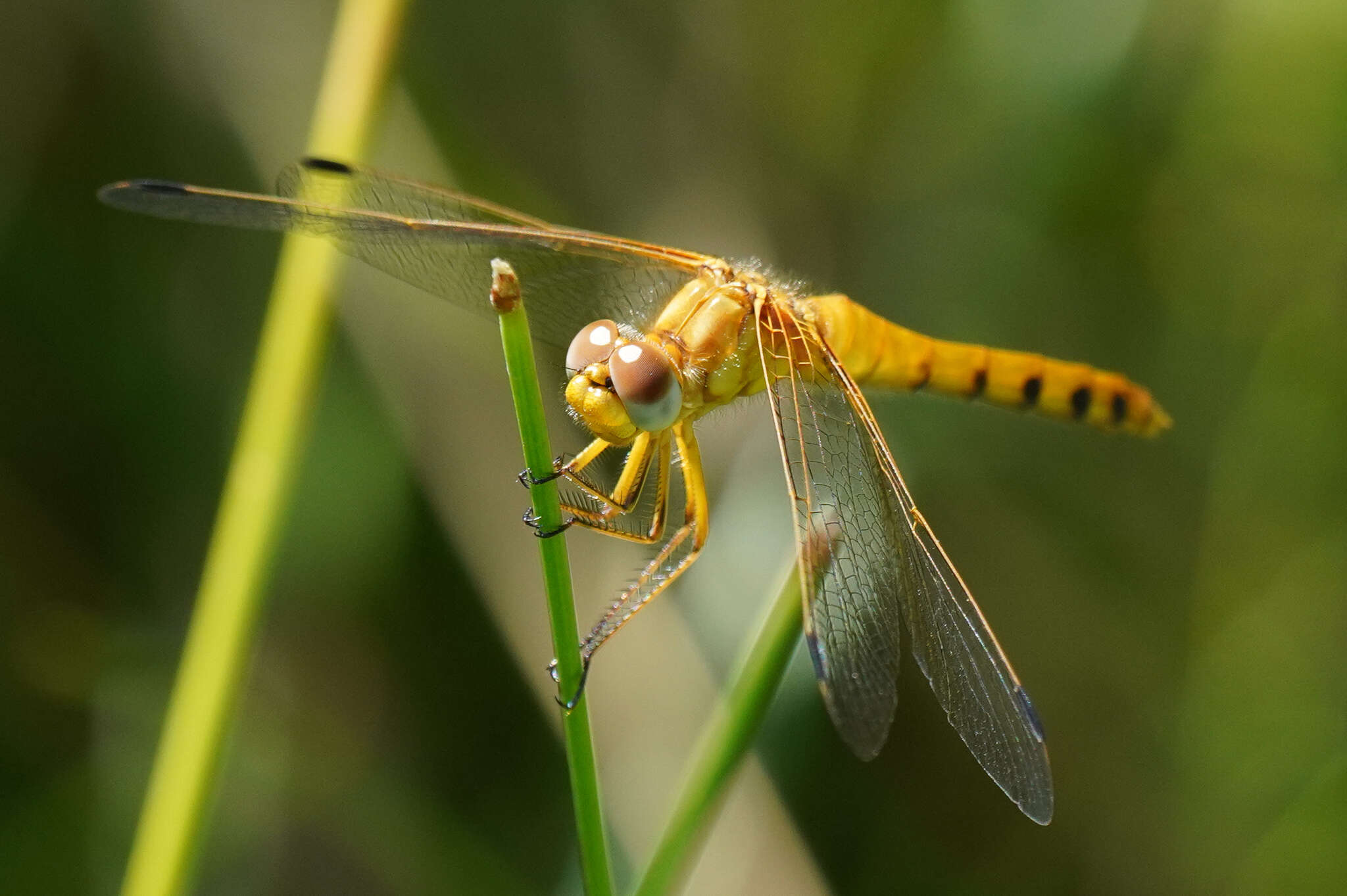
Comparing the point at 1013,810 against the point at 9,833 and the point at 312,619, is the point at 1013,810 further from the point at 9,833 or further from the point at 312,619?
the point at 9,833

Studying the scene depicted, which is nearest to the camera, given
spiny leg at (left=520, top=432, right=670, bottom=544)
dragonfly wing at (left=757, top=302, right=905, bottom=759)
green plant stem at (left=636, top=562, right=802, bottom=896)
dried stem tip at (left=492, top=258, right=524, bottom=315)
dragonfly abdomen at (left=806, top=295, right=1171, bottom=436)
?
dried stem tip at (left=492, top=258, right=524, bottom=315)

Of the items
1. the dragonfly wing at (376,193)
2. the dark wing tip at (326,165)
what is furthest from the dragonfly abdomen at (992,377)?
the dark wing tip at (326,165)

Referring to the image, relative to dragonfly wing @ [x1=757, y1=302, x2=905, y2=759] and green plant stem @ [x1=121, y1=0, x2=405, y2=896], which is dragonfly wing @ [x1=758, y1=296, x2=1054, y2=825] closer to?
dragonfly wing @ [x1=757, y1=302, x2=905, y2=759]

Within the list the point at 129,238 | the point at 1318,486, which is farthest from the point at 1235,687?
the point at 129,238

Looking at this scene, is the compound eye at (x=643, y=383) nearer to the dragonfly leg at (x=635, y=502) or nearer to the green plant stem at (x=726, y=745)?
the dragonfly leg at (x=635, y=502)

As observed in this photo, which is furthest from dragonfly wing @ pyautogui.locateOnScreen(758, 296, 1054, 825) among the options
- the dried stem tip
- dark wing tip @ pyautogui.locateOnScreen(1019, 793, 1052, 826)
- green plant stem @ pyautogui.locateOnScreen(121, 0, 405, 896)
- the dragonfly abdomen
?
green plant stem @ pyautogui.locateOnScreen(121, 0, 405, 896)
